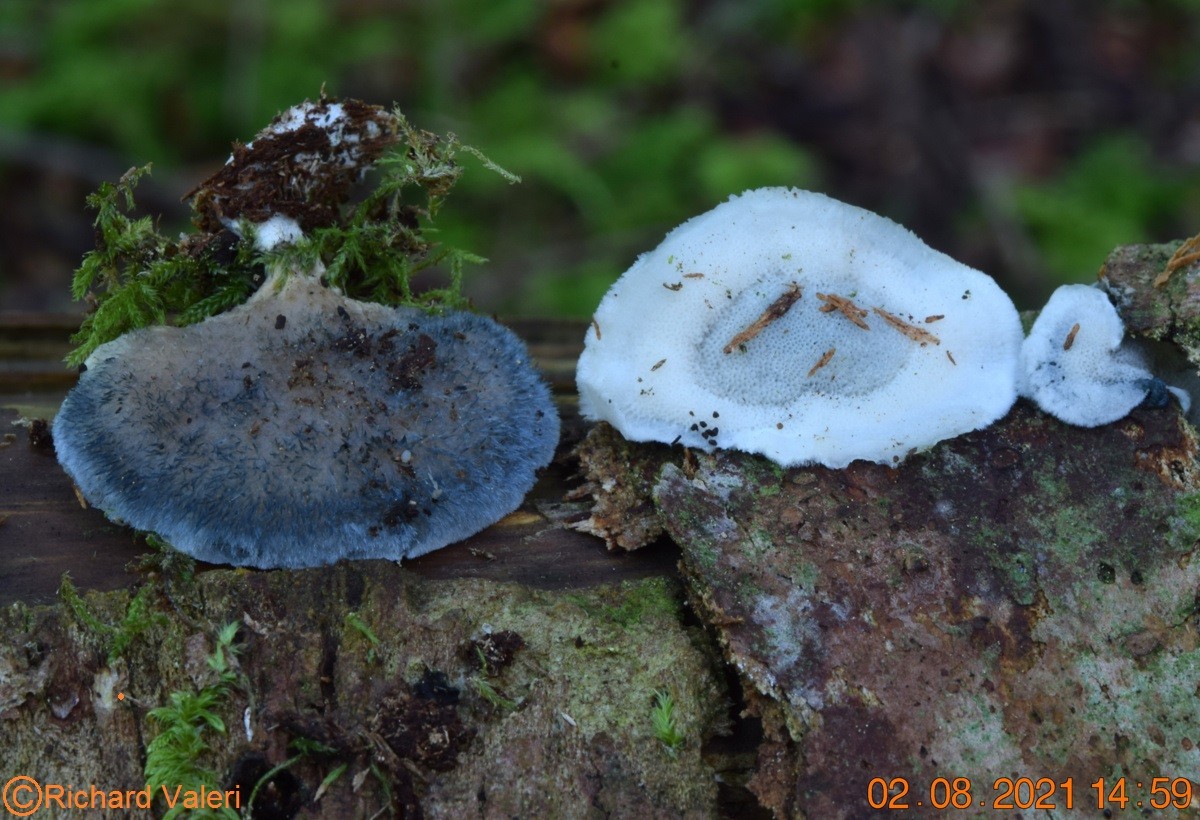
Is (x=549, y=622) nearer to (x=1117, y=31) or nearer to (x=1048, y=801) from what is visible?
(x=1048, y=801)

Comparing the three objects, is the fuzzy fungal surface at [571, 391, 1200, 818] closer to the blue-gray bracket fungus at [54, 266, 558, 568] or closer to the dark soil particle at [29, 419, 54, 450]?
the blue-gray bracket fungus at [54, 266, 558, 568]

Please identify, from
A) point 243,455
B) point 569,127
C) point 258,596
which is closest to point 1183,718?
point 258,596

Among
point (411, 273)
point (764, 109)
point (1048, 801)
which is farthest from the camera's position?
point (764, 109)

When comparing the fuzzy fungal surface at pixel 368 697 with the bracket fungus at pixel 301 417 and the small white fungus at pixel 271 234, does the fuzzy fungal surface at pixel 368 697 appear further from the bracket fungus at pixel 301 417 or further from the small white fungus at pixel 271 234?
the small white fungus at pixel 271 234

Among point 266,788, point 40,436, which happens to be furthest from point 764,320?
point 40,436

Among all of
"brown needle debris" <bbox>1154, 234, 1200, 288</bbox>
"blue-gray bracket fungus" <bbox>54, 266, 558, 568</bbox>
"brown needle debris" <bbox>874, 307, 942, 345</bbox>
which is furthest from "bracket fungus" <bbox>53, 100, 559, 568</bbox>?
"brown needle debris" <bbox>1154, 234, 1200, 288</bbox>

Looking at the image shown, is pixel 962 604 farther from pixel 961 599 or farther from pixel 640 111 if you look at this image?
pixel 640 111
